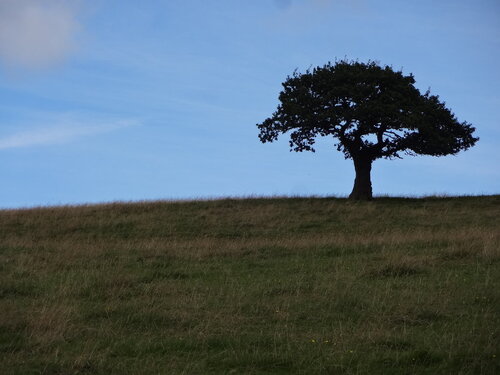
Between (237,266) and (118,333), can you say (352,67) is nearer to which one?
(237,266)

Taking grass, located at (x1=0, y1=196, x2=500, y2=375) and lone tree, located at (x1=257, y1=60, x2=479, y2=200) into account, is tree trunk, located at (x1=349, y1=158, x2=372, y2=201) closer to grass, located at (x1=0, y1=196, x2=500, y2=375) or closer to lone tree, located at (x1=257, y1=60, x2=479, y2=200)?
lone tree, located at (x1=257, y1=60, x2=479, y2=200)

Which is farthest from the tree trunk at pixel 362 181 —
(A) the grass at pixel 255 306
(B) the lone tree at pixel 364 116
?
(A) the grass at pixel 255 306

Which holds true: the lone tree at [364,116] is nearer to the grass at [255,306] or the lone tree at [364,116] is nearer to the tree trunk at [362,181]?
the tree trunk at [362,181]

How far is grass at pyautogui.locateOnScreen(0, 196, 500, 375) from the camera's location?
26.8 feet

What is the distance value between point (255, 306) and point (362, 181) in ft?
100

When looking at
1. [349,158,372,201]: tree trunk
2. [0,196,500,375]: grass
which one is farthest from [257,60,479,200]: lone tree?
[0,196,500,375]: grass

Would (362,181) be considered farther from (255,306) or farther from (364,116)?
(255,306)

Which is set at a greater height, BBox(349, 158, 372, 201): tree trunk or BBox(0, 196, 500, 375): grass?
BBox(349, 158, 372, 201): tree trunk

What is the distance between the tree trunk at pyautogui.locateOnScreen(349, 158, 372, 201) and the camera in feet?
132

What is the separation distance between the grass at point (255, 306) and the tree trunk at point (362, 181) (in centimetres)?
1897

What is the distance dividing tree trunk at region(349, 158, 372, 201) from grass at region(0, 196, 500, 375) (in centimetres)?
1897

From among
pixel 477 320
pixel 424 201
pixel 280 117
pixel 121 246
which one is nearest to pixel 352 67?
pixel 280 117

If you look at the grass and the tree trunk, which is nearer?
the grass

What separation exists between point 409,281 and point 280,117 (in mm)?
29081
